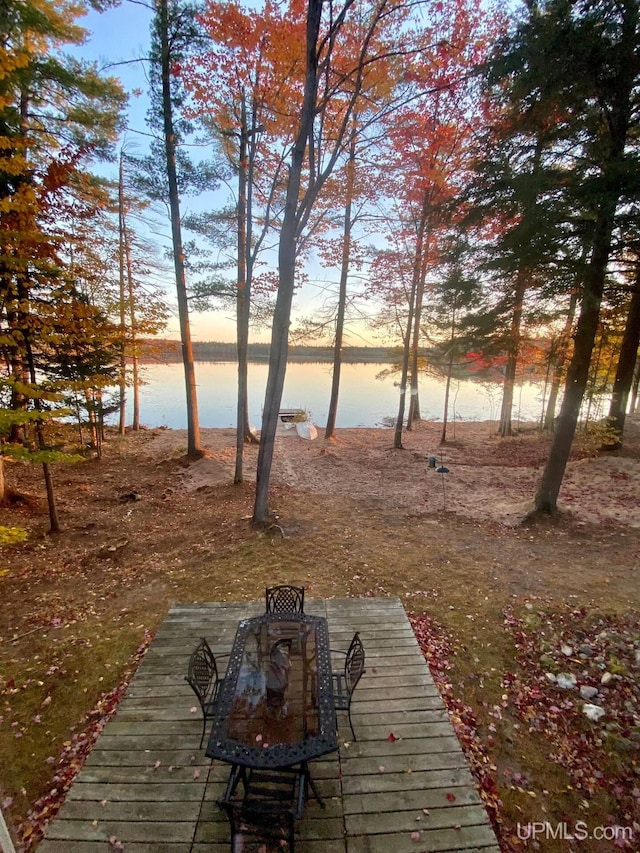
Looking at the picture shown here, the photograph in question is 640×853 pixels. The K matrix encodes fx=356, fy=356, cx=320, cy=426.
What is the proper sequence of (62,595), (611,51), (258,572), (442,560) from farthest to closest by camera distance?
(442,560) → (258,572) → (62,595) → (611,51)

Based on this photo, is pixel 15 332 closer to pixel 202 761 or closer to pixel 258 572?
pixel 258 572

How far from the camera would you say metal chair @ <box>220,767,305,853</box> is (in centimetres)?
212

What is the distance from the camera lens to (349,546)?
6.29 meters

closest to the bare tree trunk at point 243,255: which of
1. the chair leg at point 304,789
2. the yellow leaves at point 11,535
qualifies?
the yellow leaves at point 11,535

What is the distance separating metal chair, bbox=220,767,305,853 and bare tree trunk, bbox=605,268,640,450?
11572 mm

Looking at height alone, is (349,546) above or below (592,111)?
below

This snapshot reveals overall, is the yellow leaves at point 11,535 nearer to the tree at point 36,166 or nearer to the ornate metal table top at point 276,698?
the tree at point 36,166

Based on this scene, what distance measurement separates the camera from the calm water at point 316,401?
19.9m

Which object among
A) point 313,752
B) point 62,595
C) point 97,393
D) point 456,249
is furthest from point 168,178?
point 313,752

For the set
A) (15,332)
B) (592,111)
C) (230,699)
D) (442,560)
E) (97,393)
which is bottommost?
(442,560)

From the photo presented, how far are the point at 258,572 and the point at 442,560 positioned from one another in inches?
117

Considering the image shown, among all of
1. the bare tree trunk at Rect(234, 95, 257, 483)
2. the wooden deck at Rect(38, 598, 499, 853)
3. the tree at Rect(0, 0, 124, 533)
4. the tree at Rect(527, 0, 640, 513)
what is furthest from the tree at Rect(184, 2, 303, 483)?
the wooden deck at Rect(38, 598, 499, 853)

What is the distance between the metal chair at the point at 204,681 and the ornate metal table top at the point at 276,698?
166 millimetres

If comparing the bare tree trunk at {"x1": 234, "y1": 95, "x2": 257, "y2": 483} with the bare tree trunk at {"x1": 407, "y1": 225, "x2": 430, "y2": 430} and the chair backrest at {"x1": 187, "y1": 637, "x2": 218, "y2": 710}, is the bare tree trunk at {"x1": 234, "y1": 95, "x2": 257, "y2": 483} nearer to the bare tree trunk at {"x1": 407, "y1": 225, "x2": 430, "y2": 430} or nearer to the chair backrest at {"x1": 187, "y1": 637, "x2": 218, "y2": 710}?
the bare tree trunk at {"x1": 407, "y1": 225, "x2": 430, "y2": 430}
